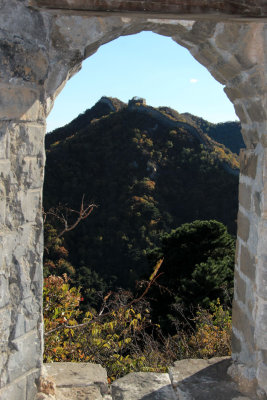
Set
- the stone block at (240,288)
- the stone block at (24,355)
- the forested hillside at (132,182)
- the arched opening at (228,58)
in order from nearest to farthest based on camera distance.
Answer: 1. the stone block at (24,355)
2. the arched opening at (228,58)
3. the stone block at (240,288)
4. the forested hillside at (132,182)

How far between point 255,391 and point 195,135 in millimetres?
27848

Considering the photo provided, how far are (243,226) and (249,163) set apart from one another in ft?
1.18

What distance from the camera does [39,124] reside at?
69.7 inches

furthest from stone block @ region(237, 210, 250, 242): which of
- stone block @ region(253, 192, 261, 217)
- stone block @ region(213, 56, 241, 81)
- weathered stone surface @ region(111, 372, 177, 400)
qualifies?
weathered stone surface @ region(111, 372, 177, 400)

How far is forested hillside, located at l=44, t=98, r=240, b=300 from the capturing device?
72.5 ft

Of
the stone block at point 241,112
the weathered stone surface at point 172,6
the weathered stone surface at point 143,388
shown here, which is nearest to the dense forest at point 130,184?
the weathered stone surface at point 143,388

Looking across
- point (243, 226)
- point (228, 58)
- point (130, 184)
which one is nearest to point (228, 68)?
point (228, 58)

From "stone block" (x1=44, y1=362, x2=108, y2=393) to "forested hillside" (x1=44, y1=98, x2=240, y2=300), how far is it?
651 inches

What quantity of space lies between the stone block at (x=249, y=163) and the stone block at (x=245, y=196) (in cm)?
7

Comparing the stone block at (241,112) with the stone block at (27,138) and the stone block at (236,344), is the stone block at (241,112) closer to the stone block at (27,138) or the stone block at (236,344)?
the stone block at (27,138)

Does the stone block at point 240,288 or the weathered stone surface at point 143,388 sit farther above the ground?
the stone block at point 240,288

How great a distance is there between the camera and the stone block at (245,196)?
213 centimetres

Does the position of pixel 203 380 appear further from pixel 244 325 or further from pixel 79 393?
pixel 79 393

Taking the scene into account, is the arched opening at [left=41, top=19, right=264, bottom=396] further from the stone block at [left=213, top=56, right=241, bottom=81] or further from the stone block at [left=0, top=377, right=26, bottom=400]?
the stone block at [left=0, top=377, right=26, bottom=400]
